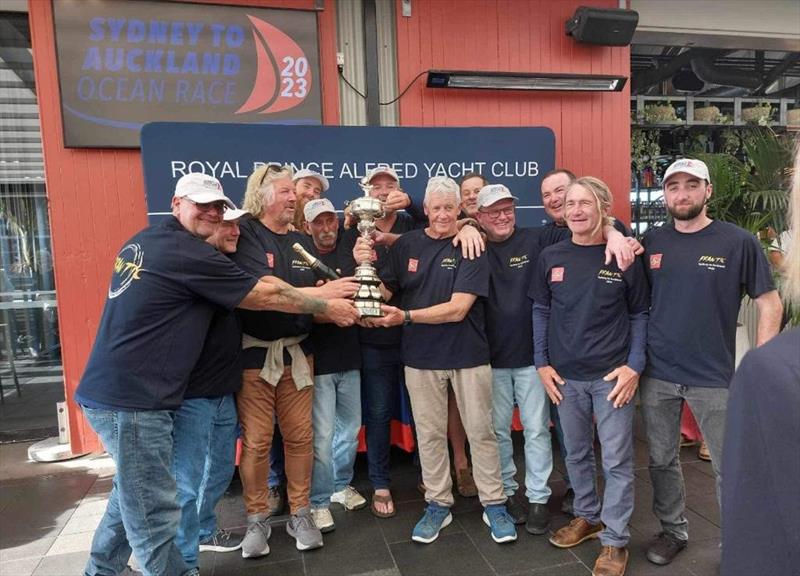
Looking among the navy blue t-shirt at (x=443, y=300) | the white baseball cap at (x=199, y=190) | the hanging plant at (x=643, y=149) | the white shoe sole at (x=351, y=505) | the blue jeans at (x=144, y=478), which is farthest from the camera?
the hanging plant at (x=643, y=149)

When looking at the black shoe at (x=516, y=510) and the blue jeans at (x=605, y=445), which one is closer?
the blue jeans at (x=605, y=445)

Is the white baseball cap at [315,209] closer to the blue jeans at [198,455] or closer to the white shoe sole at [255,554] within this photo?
the blue jeans at [198,455]

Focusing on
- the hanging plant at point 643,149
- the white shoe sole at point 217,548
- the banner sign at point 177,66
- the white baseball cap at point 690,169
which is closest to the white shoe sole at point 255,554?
the white shoe sole at point 217,548

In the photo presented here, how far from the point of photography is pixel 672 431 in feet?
8.54

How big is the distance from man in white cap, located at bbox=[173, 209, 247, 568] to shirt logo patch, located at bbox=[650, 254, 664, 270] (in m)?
1.93

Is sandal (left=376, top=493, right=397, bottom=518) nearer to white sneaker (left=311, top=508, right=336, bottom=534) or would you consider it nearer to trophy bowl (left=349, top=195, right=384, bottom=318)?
white sneaker (left=311, top=508, right=336, bottom=534)

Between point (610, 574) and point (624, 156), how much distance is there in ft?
12.5

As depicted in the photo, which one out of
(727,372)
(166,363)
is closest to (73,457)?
(166,363)

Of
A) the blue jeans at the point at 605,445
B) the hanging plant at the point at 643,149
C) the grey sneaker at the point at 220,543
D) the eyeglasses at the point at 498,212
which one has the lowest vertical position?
the grey sneaker at the point at 220,543

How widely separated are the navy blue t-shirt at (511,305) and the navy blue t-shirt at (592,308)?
0.28 metres

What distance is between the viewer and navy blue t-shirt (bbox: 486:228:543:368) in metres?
2.98

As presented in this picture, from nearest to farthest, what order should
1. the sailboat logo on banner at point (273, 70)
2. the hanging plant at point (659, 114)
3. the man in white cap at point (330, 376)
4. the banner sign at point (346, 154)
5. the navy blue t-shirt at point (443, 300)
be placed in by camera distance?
the navy blue t-shirt at point (443, 300), the man in white cap at point (330, 376), the banner sign at point (346, 154), the sailboat logo on banner at point (273, 70), the hanging plant at point (659, 114)

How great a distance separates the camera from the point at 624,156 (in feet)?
16.9

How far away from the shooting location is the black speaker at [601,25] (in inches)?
184
